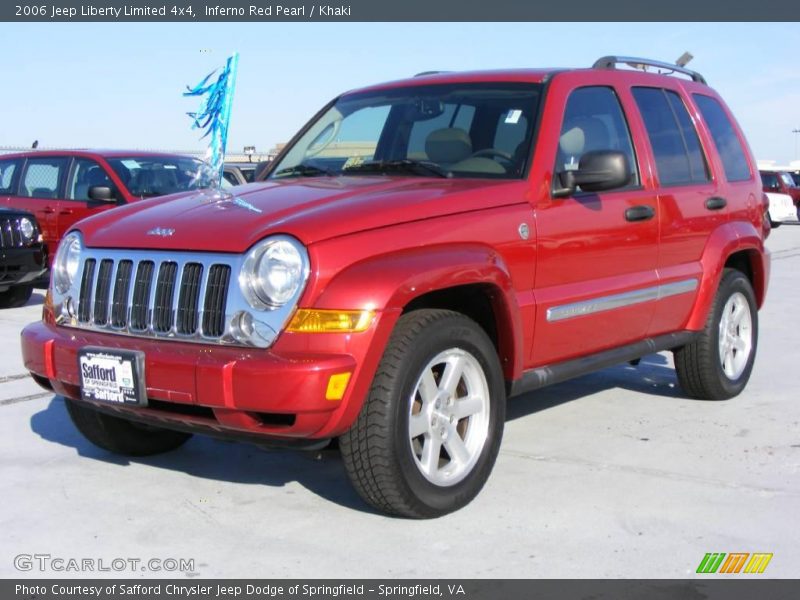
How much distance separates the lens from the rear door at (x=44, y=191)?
1153 centimetres

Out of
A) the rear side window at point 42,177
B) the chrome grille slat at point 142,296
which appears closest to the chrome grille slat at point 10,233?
the rear side window at point 42,177

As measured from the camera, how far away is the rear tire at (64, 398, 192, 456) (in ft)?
15.9

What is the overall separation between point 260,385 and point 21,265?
7.17 meters

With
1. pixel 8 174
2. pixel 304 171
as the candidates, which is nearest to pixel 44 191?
pixel 8 174

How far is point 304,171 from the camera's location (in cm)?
532

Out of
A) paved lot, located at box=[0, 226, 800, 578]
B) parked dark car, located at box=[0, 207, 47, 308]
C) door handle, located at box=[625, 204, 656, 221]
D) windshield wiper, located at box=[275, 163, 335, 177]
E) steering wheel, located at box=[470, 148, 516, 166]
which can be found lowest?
paved lot, located at box=[0, 226, 800, 578]

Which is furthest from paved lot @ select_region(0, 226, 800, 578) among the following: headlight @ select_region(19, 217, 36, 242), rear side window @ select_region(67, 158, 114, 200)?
rear side window @ select_region(67, 158, 114, 200)

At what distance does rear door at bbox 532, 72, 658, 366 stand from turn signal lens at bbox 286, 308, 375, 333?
1194 millimetres

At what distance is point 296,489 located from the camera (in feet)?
15.0

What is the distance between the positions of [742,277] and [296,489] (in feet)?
10.8

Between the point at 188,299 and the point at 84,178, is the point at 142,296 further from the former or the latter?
the point at 84,178

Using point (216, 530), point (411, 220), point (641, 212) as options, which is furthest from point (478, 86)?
point (216, 530)

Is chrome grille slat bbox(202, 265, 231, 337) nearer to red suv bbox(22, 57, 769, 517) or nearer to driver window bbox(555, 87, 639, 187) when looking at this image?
red suv bbox(22, 57, 769, 517)

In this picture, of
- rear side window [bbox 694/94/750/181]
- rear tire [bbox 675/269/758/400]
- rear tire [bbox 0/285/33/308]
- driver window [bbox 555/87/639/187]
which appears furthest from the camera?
rear tire [bbox 0/285/33/308]
